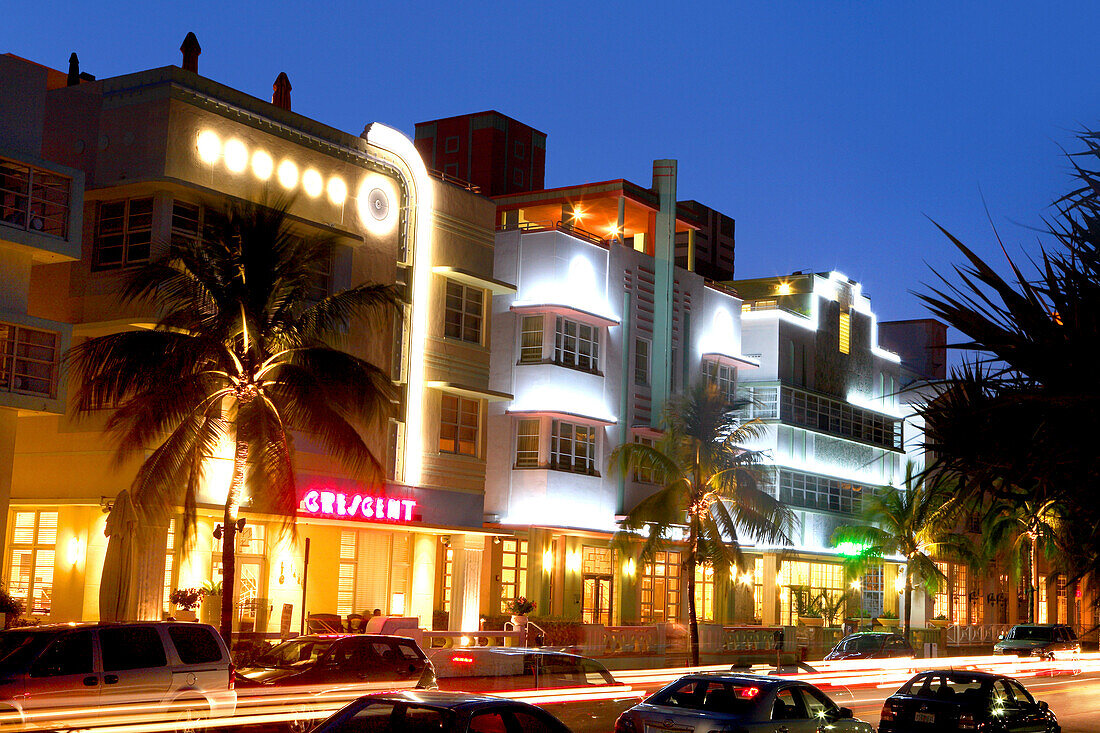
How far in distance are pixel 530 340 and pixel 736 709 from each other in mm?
26706

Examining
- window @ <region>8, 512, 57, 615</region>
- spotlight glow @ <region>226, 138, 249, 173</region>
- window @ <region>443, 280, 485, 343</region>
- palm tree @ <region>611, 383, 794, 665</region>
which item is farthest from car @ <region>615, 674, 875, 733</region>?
window @ <region>443, 280, 485, 343</region>

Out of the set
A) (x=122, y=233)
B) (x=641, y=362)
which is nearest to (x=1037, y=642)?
→ (x=641, y=362)

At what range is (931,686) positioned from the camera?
789 inches

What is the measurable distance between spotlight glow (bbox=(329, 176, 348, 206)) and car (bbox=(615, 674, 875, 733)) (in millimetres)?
19615

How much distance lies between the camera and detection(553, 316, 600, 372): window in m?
41.7

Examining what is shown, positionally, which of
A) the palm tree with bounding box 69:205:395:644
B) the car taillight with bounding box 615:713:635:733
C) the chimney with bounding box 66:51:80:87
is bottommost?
the car taillight with bounding box 615:713:635:733

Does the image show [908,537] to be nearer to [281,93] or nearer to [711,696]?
[281,93]

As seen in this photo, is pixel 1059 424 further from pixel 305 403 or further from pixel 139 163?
pixel 139 163

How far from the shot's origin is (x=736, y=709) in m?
15.6

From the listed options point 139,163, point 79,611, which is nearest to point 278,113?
point 139,163

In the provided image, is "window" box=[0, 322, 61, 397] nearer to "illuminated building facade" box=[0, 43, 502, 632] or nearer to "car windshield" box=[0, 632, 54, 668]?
"illuminated building facade" box=[0, 43, 502, 632]

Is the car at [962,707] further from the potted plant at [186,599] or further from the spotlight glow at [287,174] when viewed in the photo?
the spotlight glow at [287,174]

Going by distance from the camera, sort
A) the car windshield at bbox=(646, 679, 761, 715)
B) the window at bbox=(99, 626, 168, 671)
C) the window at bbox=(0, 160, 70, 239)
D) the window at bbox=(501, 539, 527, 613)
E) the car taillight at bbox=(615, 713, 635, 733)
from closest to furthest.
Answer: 1. the car taillight at bbox=(615, 713, 635, 733)
2. the car windshield at bbox=(646, 679, 761, 715)
3. the window at bbox=(99, 626, 168, 671)
4. the window at bbox=(0, 160, 70, 239)
5. the window at bbox=(501, 539, 527, 613)

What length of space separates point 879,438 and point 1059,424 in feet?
168
